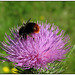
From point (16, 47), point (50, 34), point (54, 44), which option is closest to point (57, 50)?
point (54, 44)

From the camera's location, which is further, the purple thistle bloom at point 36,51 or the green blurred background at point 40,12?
the green blurred background at point 40,12

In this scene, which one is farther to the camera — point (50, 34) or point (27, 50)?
point (50, 34)

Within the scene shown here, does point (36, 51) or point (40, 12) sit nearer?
point (36, 51)

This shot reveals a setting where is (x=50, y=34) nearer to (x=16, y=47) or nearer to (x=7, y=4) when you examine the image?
(x=16, y=47)

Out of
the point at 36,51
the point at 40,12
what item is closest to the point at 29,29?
the point at 36,51

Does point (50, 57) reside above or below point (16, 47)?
below

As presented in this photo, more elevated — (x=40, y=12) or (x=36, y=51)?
(x=40, y=12)

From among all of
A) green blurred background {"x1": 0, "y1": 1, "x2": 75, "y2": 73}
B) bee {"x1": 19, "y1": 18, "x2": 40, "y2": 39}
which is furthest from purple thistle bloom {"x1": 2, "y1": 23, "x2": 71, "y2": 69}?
green blurred background {"x1": 0, "y1": 1, "x2": 75, "y2": 73}

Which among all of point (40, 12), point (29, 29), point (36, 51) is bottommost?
point (36, 51)

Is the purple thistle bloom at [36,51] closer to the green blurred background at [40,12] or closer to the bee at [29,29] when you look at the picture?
the bee at [29,29]

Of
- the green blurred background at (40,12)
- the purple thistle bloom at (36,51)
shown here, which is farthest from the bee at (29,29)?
the green blurred background at (40,12)

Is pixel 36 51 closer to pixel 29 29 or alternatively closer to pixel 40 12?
pixel 29 29
